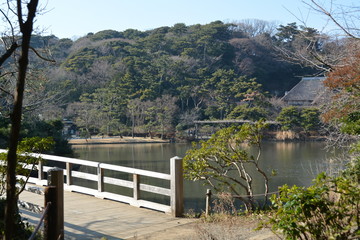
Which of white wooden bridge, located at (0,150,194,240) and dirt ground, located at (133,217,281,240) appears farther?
white wooden bridge, located at (0,150,194,240)

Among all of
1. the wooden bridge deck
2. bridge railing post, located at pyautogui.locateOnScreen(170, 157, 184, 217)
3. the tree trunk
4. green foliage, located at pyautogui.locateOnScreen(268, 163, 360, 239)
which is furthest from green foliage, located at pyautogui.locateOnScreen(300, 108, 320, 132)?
the tree trunk

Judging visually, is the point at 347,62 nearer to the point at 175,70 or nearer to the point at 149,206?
the point at 149,206

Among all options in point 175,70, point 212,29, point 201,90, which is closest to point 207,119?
point 201,90

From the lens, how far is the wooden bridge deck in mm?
5367

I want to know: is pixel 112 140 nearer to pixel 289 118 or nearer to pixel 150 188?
pixel 289 118

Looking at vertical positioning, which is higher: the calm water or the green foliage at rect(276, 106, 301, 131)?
the green foliage at rect(276, 106, 301, 131)

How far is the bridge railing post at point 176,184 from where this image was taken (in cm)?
612

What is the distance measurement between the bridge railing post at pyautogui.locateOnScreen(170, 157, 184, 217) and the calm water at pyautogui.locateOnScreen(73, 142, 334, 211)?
515 centimetres

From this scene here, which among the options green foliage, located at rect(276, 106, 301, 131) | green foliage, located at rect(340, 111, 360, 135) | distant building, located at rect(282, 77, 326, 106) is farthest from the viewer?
distant building, located at rect(282, 77, 326, 106)

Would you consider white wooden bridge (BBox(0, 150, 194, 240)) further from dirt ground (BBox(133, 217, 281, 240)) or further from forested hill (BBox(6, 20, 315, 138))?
forested hill (BBox(6, 20, 315, 138))

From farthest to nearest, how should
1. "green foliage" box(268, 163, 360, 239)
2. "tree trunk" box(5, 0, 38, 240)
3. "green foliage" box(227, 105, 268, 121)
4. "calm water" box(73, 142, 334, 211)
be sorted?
Result: "green foliage" box(227, 105, 268, 121), "calm water" box(73, 142, 334, 211), "green foliage" box(268, 163, 360, 239), "tree trunk" box(5, 0, 38, 240)

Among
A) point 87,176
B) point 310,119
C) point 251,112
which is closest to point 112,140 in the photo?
point 251,112

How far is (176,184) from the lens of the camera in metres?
6.12

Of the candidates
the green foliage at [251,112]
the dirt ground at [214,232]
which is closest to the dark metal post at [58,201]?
the dirt ground at [214,232]
